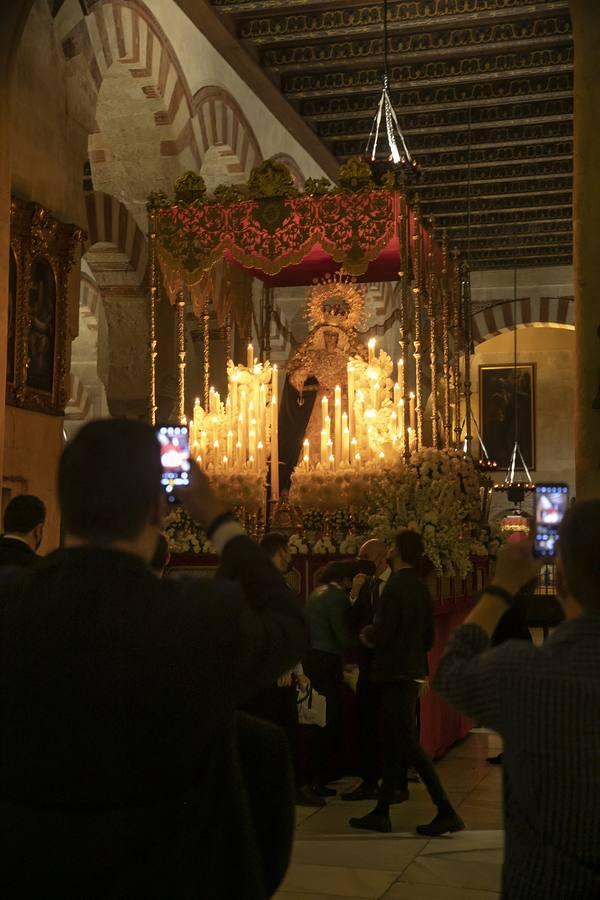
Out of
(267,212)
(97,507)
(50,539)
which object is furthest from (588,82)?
(97,507)

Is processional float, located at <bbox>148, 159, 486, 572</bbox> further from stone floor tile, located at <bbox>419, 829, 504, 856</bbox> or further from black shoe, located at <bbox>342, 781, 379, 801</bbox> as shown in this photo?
stone floor tile, located at <bbox>419, 829, 504, 856</bbox>

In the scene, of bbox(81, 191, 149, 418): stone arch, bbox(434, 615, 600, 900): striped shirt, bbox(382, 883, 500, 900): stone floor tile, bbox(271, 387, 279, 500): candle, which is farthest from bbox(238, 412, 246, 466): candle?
bbox(434, 615, 600, 900): striped shirt

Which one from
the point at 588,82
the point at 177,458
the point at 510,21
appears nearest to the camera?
the point at 588,82

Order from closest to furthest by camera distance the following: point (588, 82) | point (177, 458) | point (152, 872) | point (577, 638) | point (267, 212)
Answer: point (152, 872), point (577, 638), point (588, 82), point (177, 458), point (267, 212)

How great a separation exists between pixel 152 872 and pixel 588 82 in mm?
5878

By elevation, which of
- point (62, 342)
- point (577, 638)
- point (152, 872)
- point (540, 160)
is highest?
point (540, 160)

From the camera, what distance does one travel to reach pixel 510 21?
40.8 ft

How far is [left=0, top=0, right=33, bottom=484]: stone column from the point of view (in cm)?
757

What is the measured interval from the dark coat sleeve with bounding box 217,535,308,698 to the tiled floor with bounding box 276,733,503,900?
291 centimetres

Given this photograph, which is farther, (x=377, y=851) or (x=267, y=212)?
(x=267, y=212)

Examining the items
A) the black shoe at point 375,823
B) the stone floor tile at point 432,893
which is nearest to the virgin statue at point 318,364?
the black shoe at point 375,823

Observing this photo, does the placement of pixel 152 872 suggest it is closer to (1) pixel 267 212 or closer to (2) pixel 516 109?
(1) pixel 267 212

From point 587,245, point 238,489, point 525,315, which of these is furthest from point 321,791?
point 525,315

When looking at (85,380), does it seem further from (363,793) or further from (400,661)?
(400,661)
